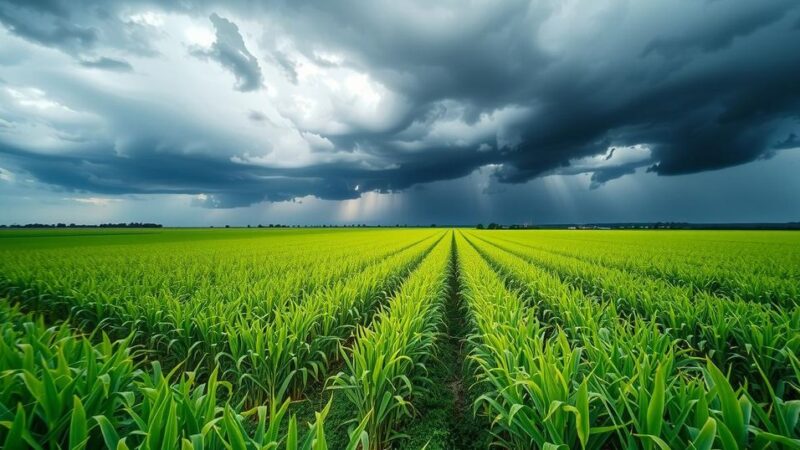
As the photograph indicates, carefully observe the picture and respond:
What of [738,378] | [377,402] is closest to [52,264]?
[377,402]

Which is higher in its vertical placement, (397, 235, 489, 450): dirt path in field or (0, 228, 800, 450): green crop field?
(0, 228, 800, 450): green crop field

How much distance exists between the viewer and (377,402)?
3289 millimetres

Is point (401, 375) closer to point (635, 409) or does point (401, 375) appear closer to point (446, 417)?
point (446, 417)

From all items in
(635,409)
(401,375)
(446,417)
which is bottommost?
(446,417)

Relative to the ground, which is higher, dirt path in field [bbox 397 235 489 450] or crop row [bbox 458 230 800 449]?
crop row [bbox 458 230 800 449]

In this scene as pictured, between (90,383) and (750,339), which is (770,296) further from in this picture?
(90,383)

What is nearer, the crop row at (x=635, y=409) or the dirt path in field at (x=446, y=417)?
the crop row at (x=635, y=409)

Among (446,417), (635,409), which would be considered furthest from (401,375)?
(635,409)

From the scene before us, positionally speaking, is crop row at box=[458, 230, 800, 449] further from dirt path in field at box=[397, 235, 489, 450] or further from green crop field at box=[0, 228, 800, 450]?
dirt path in field at box=[397, 235, 489, 450]

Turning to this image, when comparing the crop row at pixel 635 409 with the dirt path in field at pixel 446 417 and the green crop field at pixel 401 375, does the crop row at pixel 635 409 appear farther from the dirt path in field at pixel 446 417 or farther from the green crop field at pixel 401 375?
the dirt path in field at pixel 446 417

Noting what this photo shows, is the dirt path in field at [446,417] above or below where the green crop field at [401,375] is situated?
below

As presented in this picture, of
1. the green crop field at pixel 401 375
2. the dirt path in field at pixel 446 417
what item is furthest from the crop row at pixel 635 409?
the dirt path in field at pixel 446 417

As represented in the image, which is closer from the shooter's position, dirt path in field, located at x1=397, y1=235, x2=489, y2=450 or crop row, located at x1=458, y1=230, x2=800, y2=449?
crop row, located at x1=458, y1=230, x2=800, y2=449

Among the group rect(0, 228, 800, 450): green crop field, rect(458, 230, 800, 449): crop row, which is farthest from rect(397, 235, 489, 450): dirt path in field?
rect(458, 230, 800, 449): crop row
